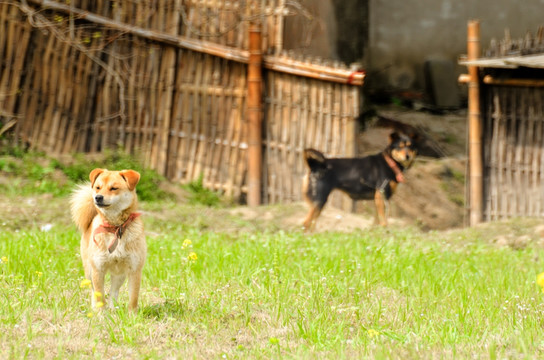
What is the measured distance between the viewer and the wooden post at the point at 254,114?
486 inches

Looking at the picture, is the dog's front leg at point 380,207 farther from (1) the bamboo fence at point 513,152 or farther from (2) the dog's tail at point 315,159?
(1) the bamboo fence at point 513,152

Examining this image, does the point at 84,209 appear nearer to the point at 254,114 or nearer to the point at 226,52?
the point at 254,114

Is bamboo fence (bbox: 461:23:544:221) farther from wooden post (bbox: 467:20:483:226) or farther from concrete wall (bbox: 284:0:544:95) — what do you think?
concrete wall (bbox: 284:0:544:95)

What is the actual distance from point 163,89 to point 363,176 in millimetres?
3280

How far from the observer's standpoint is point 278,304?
18.0 feet

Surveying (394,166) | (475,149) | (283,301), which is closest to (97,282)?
(283,301)

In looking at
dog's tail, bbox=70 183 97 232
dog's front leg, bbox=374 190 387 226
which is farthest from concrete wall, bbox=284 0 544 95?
dog's tail, bbox=70 183 97 232

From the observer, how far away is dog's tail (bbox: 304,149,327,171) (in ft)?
38.4

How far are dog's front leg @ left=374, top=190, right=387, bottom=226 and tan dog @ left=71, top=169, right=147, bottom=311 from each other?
21.9ft

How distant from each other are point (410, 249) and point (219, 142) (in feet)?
16.7

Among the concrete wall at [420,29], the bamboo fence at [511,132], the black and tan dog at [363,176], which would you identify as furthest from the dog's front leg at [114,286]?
the concrete wall at [420,29]

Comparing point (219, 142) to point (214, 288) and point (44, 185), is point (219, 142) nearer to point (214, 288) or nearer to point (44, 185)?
point (44, 185)

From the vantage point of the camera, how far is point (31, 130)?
1307cm

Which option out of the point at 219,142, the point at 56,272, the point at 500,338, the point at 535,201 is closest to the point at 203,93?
the point at 219,142
